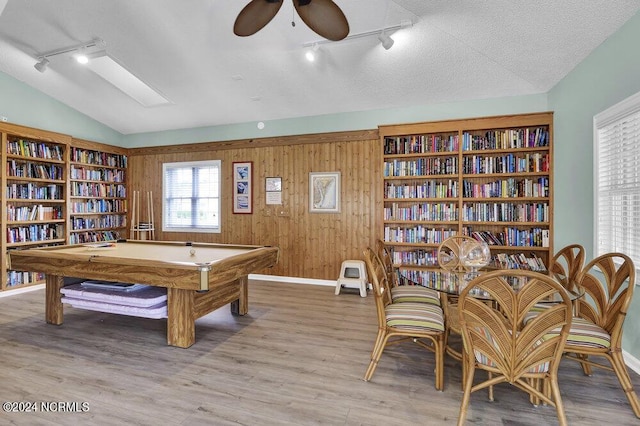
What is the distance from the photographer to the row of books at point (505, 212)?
416cm

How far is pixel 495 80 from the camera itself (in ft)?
13.4

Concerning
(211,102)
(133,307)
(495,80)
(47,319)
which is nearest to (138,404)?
(133,307)

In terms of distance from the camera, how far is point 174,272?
262 centimetres

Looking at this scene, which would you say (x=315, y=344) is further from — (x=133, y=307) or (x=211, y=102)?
(x=211, y=102)

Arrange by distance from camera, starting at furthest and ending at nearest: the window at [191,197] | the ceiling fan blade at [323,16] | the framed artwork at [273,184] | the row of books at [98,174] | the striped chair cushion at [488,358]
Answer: the window at [191,197], the row of books at [98,174], the framed artwork at [273,184], the ceiling fan blade at [323,16], the striped chair cushion at [488,358]

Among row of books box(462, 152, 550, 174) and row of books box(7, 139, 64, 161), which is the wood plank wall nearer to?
row of books box(462, 152, 550, 174)

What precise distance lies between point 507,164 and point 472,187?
20.4 inches

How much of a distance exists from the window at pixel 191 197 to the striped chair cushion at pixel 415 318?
14.2 feet

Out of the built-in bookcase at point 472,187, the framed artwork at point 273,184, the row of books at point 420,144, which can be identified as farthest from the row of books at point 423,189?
the framed artwork at point 273,184

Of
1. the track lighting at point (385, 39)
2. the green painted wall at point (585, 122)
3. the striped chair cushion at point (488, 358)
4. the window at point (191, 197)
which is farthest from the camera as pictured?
the window at point (191, 197)

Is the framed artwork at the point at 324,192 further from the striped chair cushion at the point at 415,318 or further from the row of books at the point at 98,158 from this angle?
the row of books at the point at 98,158

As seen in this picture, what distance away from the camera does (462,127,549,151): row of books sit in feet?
13.6

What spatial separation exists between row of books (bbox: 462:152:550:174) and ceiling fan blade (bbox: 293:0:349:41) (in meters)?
2.81

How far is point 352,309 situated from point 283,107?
3256 mm
